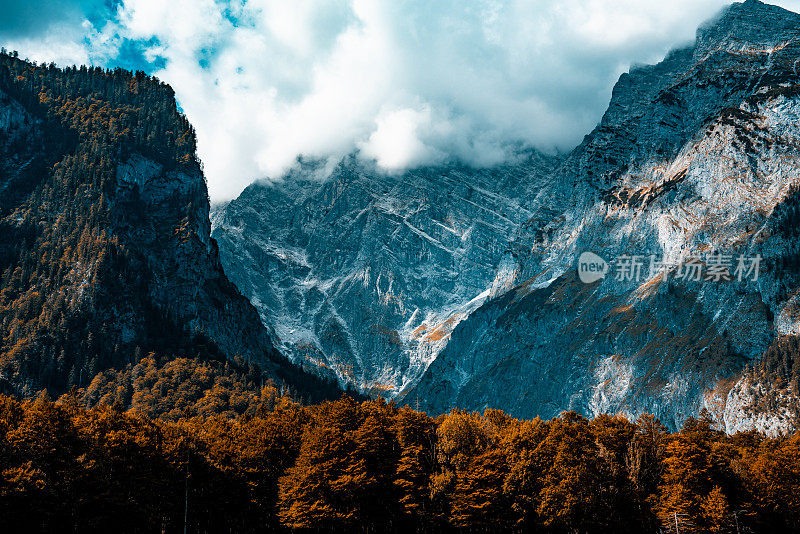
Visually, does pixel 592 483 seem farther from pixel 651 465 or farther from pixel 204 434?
pixel 204 434

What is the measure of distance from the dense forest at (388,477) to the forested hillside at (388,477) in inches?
8.0

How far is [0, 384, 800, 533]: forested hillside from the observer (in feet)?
325

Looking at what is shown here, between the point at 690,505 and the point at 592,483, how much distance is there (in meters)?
13.4

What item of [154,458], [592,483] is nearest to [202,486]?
[154,458]

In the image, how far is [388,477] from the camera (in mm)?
114688

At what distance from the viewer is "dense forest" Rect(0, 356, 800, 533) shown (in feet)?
325

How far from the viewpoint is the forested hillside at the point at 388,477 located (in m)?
99.1

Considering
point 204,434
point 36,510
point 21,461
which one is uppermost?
point 204,434

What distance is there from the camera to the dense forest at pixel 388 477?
325 ft

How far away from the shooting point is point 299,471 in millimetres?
112062

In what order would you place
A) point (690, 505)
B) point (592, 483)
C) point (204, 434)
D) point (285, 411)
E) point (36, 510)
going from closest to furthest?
point (36, 510) < point (690, 505) < point (592, 483) < point (204, 434) < point (285, 411)

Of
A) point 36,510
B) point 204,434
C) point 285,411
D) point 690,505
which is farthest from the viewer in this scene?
point 285,411

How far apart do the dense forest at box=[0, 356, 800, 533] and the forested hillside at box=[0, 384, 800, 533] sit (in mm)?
204

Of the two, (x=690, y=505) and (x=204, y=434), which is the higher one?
(x=204, y=434)
